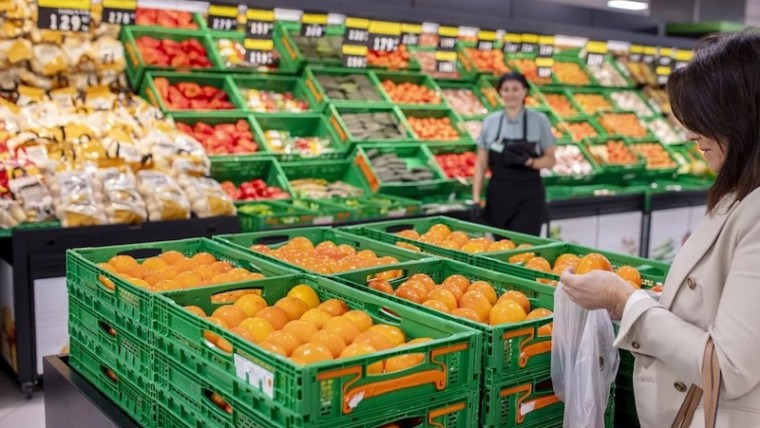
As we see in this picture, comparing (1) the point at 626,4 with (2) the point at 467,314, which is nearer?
(2) the point at 467,314

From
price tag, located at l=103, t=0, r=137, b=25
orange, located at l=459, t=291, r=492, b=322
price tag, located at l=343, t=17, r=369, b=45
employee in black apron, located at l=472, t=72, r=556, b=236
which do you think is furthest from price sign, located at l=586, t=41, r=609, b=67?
orange, located at l=459, t=291, r=492, b=322

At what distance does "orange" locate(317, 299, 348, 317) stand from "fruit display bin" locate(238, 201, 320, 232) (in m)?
2.73

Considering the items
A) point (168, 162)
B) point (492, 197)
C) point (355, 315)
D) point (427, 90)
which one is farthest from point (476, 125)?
point (355, 315)

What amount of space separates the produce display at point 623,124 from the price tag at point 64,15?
559cm

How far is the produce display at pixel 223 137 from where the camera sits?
20.1ft

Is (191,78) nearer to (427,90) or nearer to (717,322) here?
(427,90)

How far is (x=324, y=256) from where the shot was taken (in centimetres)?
312

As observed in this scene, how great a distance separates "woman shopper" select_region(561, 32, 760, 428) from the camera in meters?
1.60

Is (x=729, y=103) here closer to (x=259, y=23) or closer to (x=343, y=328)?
(x=343, y=328)

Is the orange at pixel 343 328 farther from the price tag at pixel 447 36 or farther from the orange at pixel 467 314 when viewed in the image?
the price tag at pixel 447 36

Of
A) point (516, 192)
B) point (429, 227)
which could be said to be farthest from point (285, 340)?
point (516, 192)

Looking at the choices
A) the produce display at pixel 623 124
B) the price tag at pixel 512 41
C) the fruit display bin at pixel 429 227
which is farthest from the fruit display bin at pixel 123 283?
the produce display at pixel 623 124

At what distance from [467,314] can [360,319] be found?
320 mm

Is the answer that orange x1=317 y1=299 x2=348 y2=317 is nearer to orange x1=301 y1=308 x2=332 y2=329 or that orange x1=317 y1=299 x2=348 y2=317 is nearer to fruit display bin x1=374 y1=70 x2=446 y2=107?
orange x1=301 y1=308 x2=332 y2=329
